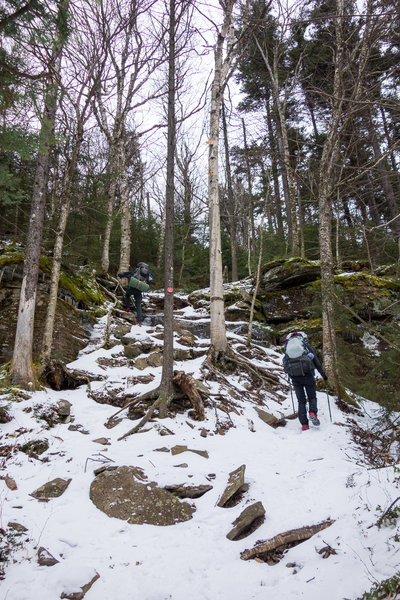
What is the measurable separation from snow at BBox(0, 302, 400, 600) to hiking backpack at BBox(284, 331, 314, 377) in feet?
3.79

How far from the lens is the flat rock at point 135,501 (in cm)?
342

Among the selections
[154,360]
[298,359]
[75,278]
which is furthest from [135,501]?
[75,278]

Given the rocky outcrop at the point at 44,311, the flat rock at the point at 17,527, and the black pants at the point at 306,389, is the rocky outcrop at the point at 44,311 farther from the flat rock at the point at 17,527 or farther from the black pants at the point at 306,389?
the black pants at the point at 306,389

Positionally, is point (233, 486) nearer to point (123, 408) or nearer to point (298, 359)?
point (123, 408)

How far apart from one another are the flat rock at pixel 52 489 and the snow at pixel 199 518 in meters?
0.08

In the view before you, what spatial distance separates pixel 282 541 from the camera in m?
2.87

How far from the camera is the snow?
7.94ft

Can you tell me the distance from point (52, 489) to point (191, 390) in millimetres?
2852

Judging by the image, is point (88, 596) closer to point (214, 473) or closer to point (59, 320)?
Answer: point (214, 473)

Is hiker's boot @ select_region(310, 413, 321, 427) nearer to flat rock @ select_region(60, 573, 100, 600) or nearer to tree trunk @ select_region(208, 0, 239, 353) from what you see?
tree trunk @ select_region(208, 0, 239, 353)

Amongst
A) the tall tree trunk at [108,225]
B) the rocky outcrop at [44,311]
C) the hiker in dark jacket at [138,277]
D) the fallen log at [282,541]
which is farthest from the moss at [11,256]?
the fallen log at [282,541]

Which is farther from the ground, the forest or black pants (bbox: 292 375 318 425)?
the forest

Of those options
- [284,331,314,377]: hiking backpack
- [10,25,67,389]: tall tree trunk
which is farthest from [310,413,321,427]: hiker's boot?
[10,25,67,389]: tall tree trunk

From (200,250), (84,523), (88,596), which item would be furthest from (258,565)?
(200,250)
